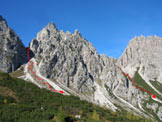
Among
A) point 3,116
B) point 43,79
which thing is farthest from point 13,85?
point 43,79

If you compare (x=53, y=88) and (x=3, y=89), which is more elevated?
(x=53, y=88)

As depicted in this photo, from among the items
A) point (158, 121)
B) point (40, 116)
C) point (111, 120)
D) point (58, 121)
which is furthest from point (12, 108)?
point (158, 121)

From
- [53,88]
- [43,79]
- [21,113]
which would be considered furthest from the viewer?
[43,79]

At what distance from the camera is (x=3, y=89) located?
61500 millimetres

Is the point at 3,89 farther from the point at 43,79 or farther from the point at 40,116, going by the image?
the point at 43,79

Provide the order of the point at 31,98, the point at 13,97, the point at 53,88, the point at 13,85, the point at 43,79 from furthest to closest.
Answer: the point at 43,79, the point at 53,88, the point at 13,85, the point at 31,98, the point at 13,97

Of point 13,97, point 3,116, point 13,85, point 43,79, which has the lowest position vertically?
point 3,116

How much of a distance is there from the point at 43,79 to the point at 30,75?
17598 millimetres

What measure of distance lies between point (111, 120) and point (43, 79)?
13128 centimetres

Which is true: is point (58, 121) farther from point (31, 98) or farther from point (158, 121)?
point (158, 121)

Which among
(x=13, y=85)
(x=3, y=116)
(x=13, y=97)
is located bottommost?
(x=3, y=116)

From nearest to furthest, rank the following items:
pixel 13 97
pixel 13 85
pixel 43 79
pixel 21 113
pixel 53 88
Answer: pixel 21 113 < pixel 13 97 < pixel 13 85 < pixel 53 88 < pixel 43 79

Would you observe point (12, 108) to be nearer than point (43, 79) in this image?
Yes

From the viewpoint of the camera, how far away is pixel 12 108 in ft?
157
